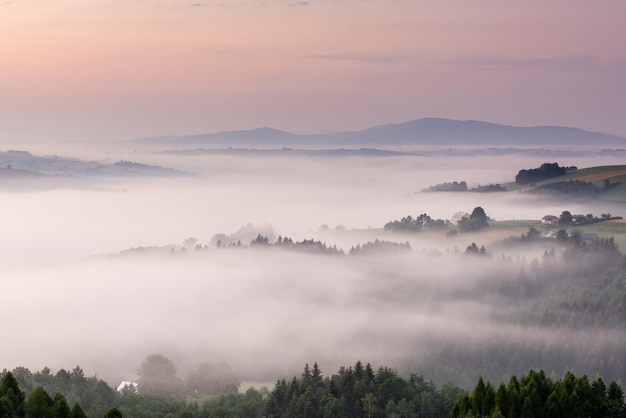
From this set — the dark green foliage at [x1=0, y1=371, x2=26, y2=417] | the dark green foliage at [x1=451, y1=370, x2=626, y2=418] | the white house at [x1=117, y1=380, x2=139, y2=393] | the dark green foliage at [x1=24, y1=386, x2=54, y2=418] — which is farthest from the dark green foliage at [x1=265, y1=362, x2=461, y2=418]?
the dark green foliage at [x1=24, y1=386, x2=54, y2=418]

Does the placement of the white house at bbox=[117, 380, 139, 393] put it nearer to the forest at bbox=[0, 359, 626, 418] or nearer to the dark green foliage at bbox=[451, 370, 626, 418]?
the forest at bbox=[0, 359, 626, 418]

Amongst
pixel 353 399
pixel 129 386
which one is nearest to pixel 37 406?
pixel 353 399

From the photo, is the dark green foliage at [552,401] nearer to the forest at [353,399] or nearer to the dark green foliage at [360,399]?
the forest at [353,399]

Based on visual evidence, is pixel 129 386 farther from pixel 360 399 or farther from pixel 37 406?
pixel 37 406

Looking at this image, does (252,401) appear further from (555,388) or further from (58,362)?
(58,362)

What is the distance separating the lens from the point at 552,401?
61906mm

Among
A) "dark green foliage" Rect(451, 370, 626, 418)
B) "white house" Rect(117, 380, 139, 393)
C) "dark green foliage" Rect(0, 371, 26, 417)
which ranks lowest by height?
"white house" Rect(117, 380, 139, 393)

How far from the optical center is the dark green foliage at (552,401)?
61.6 m

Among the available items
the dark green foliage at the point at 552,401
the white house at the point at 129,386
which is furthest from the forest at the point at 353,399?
the white house at the point at 129,386

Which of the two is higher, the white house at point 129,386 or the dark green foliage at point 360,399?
the dark green foliage at point 360,399

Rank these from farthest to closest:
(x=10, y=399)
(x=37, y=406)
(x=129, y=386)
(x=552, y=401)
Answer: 1. (x=129, y=386)
2. (x=552, y=401)
3. (x=10, y=399)
4. (x=37, y=406)

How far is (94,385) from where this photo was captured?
360ft

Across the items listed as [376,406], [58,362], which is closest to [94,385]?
[376,406]

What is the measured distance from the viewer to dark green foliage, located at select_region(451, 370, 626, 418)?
202 feet
